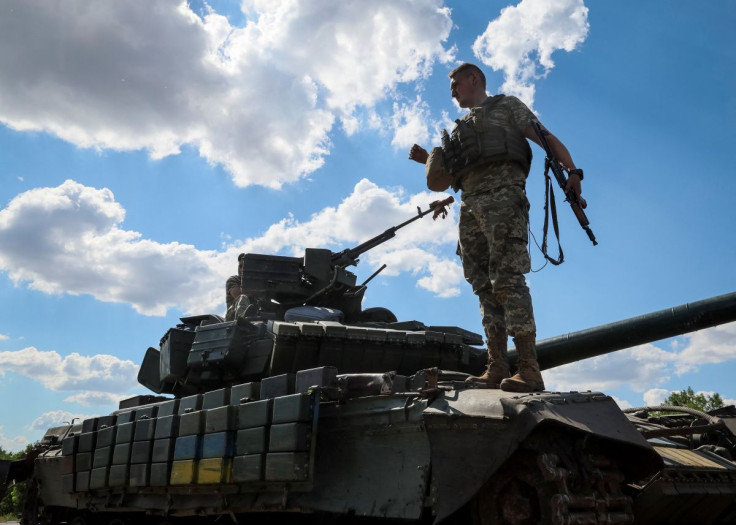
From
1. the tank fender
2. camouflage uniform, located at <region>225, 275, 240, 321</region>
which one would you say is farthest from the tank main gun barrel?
camouflage uniform, located at <region>225, 275, 240, 321</region>

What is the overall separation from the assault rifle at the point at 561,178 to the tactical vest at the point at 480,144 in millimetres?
199

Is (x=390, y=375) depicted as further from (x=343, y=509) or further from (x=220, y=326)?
(x=220, y=326)

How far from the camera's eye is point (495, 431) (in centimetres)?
402

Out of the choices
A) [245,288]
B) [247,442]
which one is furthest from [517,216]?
[245,288]

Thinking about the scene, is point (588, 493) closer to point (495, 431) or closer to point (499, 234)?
point (495, 431)

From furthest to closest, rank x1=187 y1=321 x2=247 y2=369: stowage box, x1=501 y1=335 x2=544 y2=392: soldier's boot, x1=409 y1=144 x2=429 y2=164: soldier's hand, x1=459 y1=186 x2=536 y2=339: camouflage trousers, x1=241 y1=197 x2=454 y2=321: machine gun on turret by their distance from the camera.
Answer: x1=241 y1=197 x2=454 y2=321: machine gun on turret < x1=187 y1=321 x2=247 y2=369: stowage box < x1=409 y1=144 x2=429 y2=164: soldier's hand < x1=459 y1=186 x2=536 y2=339: camouflage trousers < x1=501 y1=335 x2=544 y2=392: soldier's boot

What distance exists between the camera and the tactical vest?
525 centimetres

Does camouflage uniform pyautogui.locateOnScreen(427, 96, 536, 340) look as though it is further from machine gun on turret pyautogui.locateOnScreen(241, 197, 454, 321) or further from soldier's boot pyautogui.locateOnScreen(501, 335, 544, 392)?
machine gun on turret pyautogui.locateOnScreen(241, 197, 454, 321)

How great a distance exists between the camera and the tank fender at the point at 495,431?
3.93m

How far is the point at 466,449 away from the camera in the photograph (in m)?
4.11

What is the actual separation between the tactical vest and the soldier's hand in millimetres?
307

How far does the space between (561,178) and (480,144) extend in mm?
695

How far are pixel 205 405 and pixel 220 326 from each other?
118 cm

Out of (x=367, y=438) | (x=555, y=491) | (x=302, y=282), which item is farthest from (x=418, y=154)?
(x=302, y=282)
